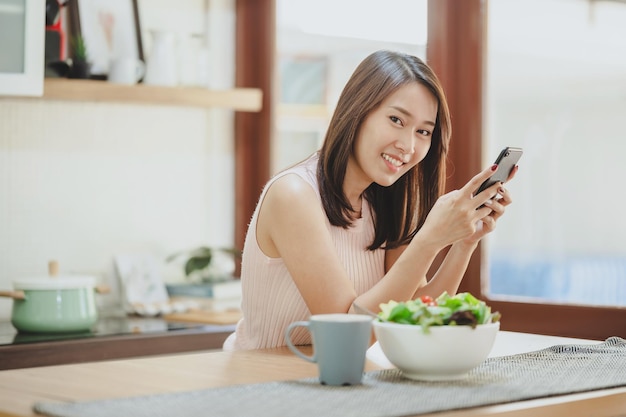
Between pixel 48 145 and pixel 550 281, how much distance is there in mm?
1717

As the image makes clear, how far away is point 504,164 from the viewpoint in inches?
80.4

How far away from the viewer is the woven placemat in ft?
4.39

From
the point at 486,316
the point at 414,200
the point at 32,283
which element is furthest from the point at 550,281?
the point at 32,283

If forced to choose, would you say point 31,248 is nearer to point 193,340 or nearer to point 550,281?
point 193,340

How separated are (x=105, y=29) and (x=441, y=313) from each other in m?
2.25

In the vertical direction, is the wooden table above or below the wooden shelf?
below

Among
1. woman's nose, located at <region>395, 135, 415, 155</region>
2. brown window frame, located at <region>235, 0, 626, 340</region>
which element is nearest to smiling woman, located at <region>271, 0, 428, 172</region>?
brown window frame, located at <region>235, 0, 626, 340</region>

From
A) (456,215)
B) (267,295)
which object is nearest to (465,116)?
(456,215)

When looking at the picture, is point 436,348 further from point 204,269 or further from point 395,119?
point 204,269

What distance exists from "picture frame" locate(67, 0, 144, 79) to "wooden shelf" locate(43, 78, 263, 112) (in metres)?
0.13

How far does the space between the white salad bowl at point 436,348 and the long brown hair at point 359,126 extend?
73 cm

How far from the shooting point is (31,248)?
3.36m

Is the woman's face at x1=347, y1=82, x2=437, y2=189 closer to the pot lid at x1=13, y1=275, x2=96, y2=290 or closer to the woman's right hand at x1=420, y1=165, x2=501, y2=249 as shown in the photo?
the woman's right hand at x1=420, y1=165, x2=501, y2=249

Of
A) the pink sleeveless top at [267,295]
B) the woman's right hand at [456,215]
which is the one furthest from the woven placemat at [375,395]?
the pink sleeveless top at [267,295]
